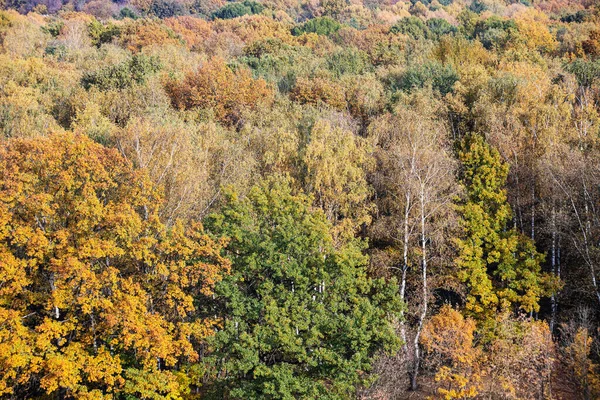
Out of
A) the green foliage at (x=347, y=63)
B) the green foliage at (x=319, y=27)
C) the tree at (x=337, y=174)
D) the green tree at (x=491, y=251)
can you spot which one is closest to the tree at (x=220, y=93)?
the green foliage at (x=347, y=63)

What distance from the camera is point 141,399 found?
→ 76.2 ft

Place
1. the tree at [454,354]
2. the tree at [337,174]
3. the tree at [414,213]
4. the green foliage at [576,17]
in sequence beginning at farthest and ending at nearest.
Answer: the green foliage at [576,17] < the tree at [337,174] < the tree at [414,213] < the tree at [454,354]

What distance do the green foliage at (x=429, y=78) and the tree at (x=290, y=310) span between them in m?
28.0

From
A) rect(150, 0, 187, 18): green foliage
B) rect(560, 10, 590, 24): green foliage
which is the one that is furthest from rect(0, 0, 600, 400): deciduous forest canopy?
rect(150, 0, 187, 18): green foliage

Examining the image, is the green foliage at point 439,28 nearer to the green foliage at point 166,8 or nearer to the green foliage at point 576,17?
the green foliage at point 576,17

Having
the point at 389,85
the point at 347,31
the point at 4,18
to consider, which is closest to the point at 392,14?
the point at 347,31

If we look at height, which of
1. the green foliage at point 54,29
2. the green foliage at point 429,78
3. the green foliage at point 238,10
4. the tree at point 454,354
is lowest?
the tree at point 454,354

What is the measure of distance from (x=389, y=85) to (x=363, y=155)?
24.0 metres

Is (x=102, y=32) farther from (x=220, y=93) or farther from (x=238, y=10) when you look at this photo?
(x=220, y=93)

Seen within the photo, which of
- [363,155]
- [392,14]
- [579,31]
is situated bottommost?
[363,155]

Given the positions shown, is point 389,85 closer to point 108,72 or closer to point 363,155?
point 363,155

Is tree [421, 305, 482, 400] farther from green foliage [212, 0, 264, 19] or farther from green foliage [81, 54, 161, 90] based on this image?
green foliage [212, 0, 264, 19]

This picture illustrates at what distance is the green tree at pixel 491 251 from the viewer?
32.0 m

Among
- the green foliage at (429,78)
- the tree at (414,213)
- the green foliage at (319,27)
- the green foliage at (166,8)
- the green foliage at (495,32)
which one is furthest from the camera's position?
→ the green foliage at (166,8)
